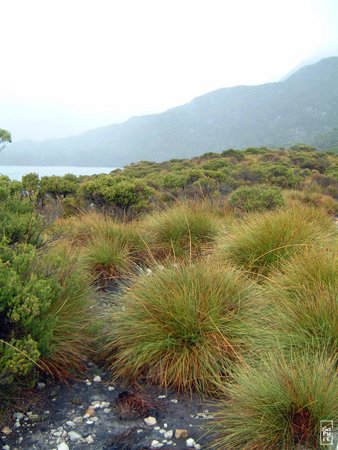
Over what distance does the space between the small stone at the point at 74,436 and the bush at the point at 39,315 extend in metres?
0.49

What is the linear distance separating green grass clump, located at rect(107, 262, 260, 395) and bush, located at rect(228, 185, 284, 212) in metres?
5.27

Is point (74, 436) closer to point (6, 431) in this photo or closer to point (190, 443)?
point (6, 431)

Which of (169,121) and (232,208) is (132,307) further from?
(169,121)

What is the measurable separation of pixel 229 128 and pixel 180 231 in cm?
16045

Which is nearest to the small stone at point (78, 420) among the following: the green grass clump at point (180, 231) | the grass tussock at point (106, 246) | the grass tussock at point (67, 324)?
the grass tussock at point (67, 324)

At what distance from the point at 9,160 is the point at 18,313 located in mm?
108934

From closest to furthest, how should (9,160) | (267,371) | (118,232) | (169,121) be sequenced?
(267,371)
(118,232)
(9,160)
(169,121)

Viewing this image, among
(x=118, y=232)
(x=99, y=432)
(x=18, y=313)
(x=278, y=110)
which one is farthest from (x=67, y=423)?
(x=278, y=110)

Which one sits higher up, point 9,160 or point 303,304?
point 9,160

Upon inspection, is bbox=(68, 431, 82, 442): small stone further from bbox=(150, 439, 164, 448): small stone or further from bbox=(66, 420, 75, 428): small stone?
bbox=(150, 439, 164, 448): small stone

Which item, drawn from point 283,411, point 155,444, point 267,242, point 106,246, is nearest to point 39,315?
point 155,444

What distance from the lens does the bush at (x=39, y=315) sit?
9.35ft

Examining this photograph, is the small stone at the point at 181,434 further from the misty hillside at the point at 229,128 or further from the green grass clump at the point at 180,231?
the misty hillside at the point at 229,128

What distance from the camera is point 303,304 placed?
3520mm
